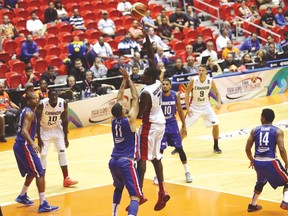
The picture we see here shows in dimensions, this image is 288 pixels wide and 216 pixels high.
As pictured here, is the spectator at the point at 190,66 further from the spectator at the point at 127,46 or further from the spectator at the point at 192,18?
the spectator at the point at 192,18

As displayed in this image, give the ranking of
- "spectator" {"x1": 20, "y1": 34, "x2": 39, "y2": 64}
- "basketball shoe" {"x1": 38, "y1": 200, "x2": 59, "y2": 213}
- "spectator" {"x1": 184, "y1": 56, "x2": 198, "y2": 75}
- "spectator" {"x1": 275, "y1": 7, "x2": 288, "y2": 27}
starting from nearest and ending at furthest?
1. "basketball shoe" {"x1": 38, "y1": 200, "x2": 59, "y2": 213}
2. "spectator" {"x1": 20, "y1": 34, "x2": 39, "y2": 64}
3. "spectator" {"x1": 184, "y1": 56, "x2": 198, "y2": 75}
4. "spectator" {"x1": 275, "y1": 7, "x2": 288, "y2": 27}

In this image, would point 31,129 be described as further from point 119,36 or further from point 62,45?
point 119,36

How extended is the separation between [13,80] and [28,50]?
1953 millimetres

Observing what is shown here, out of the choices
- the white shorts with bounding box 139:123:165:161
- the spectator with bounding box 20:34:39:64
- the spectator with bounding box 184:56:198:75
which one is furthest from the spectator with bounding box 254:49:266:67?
the white shorts with bounding box 139:123:165:161

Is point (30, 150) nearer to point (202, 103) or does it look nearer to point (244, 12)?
point (202, 103)

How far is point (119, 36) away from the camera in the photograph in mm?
25516

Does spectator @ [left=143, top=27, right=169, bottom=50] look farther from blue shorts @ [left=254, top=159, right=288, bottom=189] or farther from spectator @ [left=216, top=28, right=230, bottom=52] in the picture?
blue shorts @ [left=254, top=159, right=288, bottom=189]

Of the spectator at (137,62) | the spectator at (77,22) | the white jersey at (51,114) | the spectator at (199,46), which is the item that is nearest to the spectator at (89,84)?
the spectator at (137,62)

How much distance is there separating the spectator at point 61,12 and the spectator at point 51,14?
0.33m

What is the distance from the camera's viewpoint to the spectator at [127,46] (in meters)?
24.5

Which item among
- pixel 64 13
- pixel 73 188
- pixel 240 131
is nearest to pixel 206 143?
pixel 240 131

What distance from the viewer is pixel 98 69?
74.0 ft

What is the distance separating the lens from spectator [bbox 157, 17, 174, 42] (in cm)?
2641

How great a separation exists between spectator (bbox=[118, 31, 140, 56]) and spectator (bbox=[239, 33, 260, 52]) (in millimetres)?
4129
